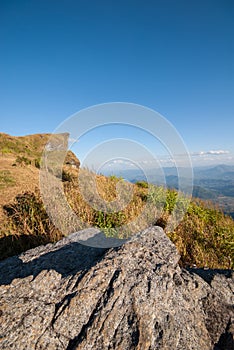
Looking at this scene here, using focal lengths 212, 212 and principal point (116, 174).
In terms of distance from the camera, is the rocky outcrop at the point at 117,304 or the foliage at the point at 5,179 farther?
the foliage at the point at 5,179

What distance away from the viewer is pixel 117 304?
255cm

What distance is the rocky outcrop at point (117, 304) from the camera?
2254 millimetres

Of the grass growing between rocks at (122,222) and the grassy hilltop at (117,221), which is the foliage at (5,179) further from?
the grass growing between rocks at (122,222)

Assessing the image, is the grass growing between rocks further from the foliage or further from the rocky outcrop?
the rocky outcrop

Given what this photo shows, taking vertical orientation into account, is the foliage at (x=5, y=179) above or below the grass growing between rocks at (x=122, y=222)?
above

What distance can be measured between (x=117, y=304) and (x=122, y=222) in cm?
356

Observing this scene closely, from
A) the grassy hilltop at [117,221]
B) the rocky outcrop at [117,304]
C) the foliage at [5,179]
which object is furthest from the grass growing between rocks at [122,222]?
the rocky outcrop at [117,304]

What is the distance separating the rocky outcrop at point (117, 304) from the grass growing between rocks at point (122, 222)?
2.18m

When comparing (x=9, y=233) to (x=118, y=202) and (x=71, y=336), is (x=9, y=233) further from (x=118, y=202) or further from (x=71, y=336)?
(x=71, y=336)

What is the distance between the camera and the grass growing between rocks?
18.0 ft

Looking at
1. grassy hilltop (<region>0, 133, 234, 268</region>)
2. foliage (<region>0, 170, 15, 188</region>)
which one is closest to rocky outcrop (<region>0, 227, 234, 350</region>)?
grassy hilltop (<region>0, 133, 234, 268</region>)

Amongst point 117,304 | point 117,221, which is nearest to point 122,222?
point 117,221

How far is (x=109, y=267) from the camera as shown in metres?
2.94

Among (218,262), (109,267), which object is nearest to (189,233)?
(218,262)
